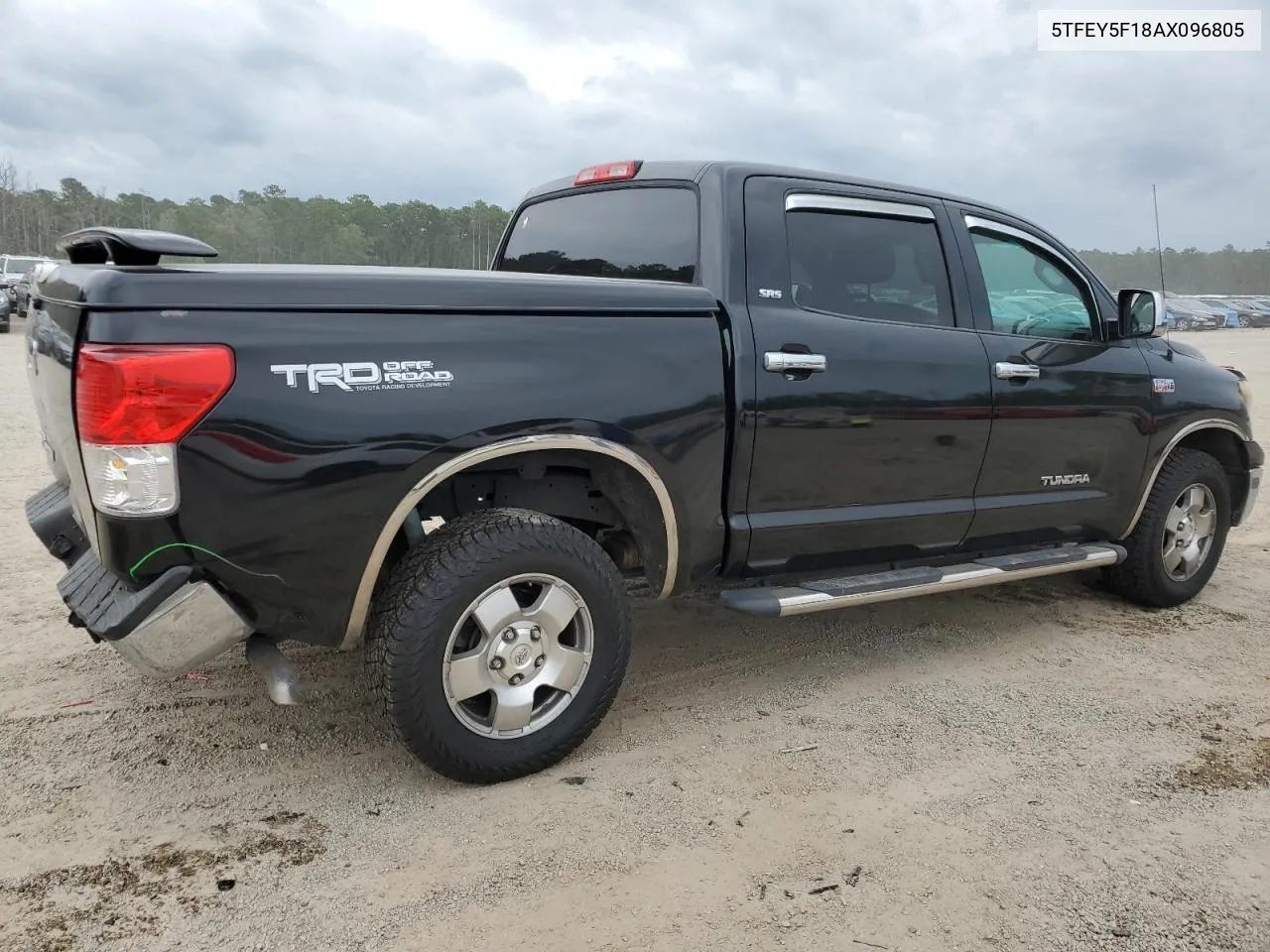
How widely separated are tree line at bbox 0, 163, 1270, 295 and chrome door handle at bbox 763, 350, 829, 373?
1.39 metres

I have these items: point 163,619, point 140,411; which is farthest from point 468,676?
point 140,411

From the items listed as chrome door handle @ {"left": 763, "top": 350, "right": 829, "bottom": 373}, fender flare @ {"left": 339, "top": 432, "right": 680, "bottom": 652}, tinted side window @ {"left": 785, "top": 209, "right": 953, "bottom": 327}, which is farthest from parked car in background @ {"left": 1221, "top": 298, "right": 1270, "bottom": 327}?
fender flare @ {"left": 339, "top": 432, "right": 680, "bottom": 652}

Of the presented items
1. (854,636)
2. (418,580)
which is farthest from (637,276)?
(854,636)

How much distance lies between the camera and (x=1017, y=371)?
392 centimetres

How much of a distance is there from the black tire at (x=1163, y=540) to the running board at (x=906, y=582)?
270 millimetres

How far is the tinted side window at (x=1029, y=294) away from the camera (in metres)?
4.05

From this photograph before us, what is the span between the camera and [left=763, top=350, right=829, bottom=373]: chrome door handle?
326 cm

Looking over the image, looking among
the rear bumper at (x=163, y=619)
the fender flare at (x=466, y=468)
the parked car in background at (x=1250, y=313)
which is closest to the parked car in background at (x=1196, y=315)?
the parked car in background at (x=1250, y=313)

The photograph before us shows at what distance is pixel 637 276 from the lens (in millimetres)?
3676

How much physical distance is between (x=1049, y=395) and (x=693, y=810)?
7.80ft

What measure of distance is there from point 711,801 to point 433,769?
83 cm

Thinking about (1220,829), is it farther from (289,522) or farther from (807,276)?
(289,522)

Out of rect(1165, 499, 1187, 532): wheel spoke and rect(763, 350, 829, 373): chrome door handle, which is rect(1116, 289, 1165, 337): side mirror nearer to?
rect(1165, 499, 1187, 532): wheel spoke

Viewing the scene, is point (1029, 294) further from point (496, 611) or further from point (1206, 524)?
point (496, 611)
